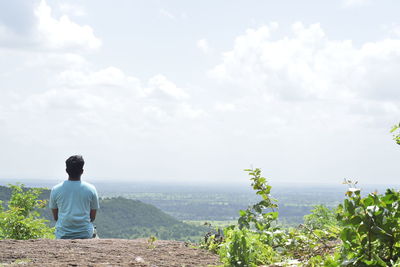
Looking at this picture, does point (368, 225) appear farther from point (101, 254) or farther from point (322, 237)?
point (101, 254)

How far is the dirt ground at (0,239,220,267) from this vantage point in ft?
21.0

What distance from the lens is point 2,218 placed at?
1299cm

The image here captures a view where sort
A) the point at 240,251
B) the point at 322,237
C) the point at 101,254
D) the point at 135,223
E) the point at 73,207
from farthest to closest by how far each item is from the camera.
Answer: the point at 135,223 < the point at 73,207 < the point at 322,237 < the point at 101,254 < the point at 240,251

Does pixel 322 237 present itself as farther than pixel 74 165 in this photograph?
No

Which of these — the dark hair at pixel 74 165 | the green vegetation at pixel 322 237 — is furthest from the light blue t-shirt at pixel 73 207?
the green vegetation at pixel 322 237

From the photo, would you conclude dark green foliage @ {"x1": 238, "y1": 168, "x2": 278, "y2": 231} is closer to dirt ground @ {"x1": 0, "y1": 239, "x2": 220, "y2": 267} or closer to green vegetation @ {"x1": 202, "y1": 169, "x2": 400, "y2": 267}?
green vegetation @ {"x1": 202, "y1": 169, "x2": 400, "y2": 267}

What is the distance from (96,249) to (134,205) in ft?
432

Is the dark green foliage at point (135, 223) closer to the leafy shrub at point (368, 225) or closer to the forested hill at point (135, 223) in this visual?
the forested hill at point (135, 223)

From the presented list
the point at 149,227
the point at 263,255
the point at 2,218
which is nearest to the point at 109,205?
the point at 149,227

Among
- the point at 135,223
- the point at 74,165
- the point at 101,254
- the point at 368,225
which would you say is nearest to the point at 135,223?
the point at 135,223

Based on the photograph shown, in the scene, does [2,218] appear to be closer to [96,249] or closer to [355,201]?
[96,249]

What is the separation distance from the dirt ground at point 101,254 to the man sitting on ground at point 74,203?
2.02 meters

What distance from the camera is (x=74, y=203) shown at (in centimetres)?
1024

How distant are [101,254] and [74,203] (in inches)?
137
